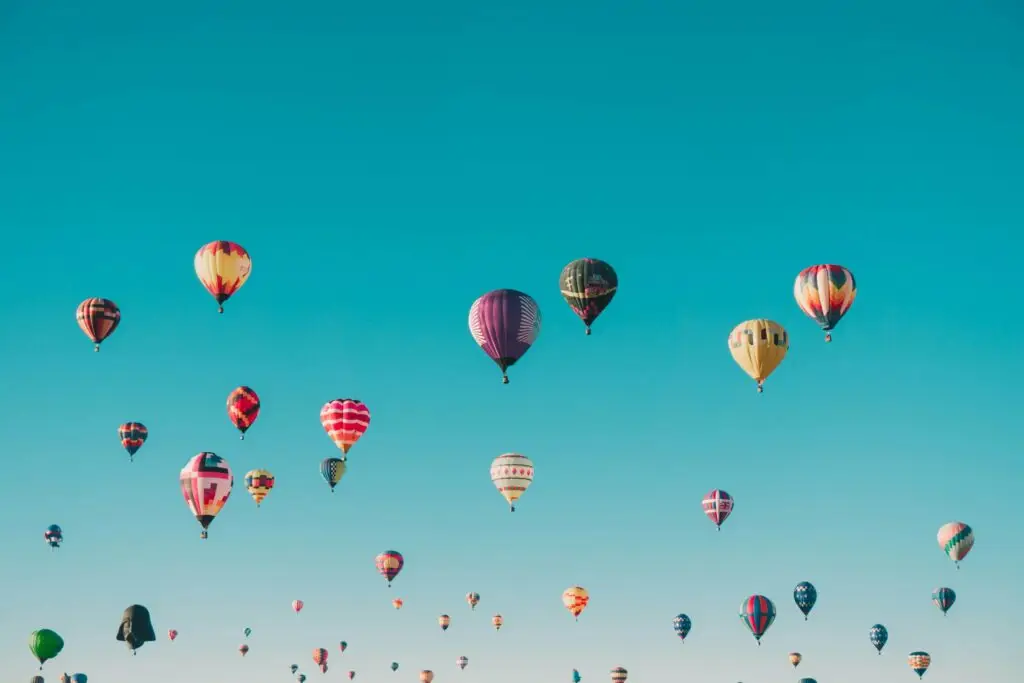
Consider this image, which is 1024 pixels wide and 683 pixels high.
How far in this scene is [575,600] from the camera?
79062 millimetres

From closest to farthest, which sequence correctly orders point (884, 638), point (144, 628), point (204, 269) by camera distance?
point (204, 269), point (144, 628), point (884, 638)

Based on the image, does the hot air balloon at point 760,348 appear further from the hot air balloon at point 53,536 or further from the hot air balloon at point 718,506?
the hot air balloon at point 53,536

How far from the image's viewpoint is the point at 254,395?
62.7 meters

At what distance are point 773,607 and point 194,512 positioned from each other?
32333 mm

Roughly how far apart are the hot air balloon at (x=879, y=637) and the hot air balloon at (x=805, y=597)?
6790 millimetres

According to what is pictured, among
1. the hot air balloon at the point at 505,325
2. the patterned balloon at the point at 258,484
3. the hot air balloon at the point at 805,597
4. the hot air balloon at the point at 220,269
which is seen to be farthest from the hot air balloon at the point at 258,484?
the hot air balloon at the point at 805,597

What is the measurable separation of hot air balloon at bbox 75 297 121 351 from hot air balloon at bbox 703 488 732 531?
27762 millimetres

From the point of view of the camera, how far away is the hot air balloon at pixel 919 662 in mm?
82000

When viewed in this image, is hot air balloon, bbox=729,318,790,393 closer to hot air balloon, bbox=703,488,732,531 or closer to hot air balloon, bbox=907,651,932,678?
hot air balloon, bbox=703,488,732,531

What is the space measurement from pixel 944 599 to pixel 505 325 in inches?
1530

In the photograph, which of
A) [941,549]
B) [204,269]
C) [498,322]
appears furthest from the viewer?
[941,549]

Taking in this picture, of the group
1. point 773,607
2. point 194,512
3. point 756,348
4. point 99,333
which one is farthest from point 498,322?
point 773,607

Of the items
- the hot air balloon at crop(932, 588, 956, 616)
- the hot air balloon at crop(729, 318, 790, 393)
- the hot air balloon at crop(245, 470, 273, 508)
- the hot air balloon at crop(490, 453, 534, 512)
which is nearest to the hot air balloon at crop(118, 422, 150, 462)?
the hot air balloon at crop(245, 470, 273, 508)

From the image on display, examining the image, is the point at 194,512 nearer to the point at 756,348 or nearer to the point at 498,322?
the point at 498,322
